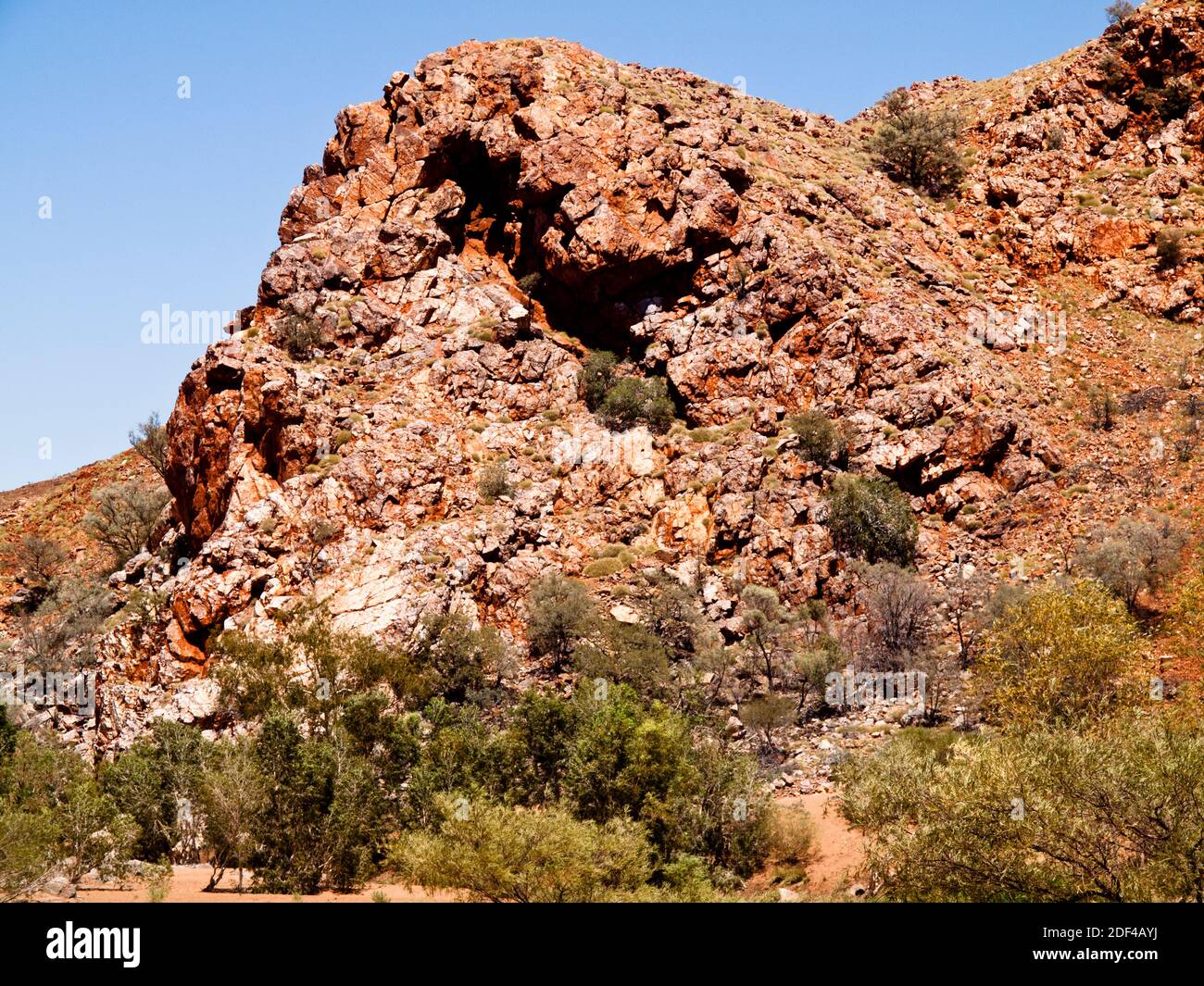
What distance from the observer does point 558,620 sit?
3438cm

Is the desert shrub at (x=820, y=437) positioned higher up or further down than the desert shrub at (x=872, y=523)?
higher up

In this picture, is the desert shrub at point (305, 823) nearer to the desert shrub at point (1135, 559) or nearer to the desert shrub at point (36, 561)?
the desert shrub at point (1135, 559)

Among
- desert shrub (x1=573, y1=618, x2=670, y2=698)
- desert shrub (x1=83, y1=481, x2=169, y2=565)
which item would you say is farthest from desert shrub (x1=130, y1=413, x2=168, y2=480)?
desert shrub (x1=573, y1=618, x2=670, y2=698)

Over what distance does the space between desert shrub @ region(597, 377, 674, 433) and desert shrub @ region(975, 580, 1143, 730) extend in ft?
63.8

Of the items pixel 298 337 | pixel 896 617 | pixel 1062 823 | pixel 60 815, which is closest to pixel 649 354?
pixel 298 337

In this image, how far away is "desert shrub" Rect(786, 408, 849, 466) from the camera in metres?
39.1

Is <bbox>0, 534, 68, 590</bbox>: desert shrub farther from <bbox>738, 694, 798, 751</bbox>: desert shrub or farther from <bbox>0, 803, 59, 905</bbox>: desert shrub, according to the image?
<bbox>738, 694, 798, 751</bbox>: desert shrub

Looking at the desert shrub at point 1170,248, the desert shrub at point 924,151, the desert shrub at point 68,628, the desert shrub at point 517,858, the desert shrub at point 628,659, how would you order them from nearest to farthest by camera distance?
the desert shrub at point 517,858, the desert shrub at point 628,659, the desert shrub at point 68,628, the desert shrub at point 1170,248, the desert shrub at point 924,151

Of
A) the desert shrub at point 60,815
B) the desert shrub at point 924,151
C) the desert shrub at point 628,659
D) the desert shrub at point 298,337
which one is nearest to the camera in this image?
the desert shrub at point 60,815

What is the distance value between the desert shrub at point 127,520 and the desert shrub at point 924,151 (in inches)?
1836

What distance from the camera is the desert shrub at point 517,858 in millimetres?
18766

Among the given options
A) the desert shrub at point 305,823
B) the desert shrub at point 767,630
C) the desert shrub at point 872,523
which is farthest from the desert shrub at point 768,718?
the desert shrub at point 305,823

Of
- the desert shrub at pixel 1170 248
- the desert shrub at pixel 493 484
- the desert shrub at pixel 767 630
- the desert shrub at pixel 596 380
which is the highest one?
the desert shrub at pixel 1170 248

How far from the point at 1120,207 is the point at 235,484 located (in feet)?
151
